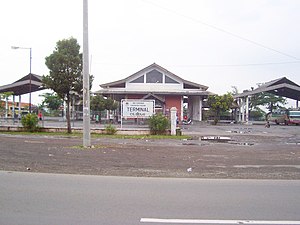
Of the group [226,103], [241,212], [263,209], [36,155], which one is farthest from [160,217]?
[226,103]

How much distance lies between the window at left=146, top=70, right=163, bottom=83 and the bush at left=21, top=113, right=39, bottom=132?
27.3 meters

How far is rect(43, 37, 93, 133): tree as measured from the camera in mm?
23297

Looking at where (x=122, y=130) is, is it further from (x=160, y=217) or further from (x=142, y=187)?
(x=160, y=217)

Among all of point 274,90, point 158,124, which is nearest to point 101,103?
point 158,124

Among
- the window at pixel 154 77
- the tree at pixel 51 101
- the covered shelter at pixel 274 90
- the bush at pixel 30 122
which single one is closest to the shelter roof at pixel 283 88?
the covered shelter at pixel 274 90

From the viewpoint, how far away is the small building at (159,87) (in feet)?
159

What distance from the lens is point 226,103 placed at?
4859 cm

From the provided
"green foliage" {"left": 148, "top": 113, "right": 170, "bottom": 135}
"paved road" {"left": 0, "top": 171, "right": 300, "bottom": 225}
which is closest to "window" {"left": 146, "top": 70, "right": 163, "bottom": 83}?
"green foliage" {"left": 148, "top": 113, "right": 170, "bottom": 135}

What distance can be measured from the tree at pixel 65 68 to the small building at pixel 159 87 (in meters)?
23.8

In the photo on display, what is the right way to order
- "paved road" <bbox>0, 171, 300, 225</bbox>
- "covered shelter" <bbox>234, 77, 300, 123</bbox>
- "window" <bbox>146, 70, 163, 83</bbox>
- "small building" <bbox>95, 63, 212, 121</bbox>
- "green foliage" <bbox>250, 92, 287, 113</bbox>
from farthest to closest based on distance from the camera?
1. "green foliage" <bbox>250, 92, 287, 113</bbox>
2. "covered shelter" <bbox>234, 77, 300, 123</bbox>
3. "window" <bbox>146, 70, 163, 83</bbox>
4. "small building" <bbox>95, 63, 212, 121</bbox>
5. "paved road" <bbox>0, 171, 300, 225</bbox>

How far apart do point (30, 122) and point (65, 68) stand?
18.6 feet

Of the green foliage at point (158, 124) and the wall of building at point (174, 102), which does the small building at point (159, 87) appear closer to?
the wall of building at point (174, 102)

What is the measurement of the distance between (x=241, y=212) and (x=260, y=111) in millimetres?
79914

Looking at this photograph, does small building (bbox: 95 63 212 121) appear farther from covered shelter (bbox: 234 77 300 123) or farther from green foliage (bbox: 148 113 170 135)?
green foliage (bbox: 148 113 170 135)
